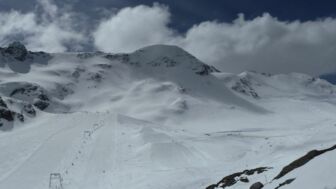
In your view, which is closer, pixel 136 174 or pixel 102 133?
pixel 136 174

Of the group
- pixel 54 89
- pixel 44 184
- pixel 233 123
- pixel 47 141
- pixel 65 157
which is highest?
pixel 54 89

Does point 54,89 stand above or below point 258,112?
above

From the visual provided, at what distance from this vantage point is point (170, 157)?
42.7m

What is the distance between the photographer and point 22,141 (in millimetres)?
50344

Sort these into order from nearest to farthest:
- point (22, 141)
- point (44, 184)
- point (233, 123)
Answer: point (44, 184)
point (22, 141)
point (233, 123)

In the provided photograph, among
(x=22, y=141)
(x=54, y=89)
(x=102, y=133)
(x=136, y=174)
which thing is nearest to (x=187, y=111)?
(x=54, y=89)

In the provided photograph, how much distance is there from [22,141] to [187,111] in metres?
125

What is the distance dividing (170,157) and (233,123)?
112351 mm

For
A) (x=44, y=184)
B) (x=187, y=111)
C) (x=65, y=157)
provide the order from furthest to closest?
(x=187, y=111), (x=65, y=157), (x=44, y=184)

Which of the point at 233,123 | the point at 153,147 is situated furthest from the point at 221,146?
the point at 233,123

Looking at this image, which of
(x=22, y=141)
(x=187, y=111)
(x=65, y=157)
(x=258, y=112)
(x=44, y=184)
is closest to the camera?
(x=44, y=184)

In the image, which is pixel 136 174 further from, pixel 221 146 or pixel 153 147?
pixel 221 146

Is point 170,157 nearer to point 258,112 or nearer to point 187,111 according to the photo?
point 187,111

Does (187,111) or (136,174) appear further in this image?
(187,111)
